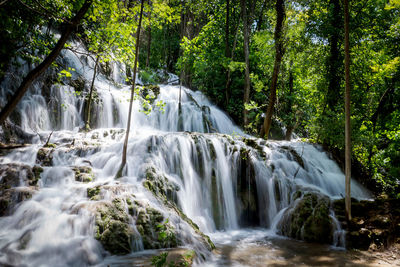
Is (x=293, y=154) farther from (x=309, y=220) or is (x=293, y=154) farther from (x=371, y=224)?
(x=371, y=224)

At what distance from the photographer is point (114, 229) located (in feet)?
14.1

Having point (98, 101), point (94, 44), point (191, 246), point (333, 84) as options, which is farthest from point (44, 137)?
point (333, 84)

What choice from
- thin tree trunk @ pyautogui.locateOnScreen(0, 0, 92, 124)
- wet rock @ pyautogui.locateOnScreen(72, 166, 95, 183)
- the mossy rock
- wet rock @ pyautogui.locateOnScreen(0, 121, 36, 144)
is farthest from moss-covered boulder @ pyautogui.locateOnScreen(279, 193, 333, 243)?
wet rock @ pyautogui.locateOnScreen(0, 121, 36, 144)

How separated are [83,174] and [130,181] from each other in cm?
131

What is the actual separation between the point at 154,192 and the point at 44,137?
19.9 ft

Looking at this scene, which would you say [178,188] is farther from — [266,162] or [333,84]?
[333,84]

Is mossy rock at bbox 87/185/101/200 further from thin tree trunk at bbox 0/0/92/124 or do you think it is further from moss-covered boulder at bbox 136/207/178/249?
thin tree trunk at bbox 0/0/92/124

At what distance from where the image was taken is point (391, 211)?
6332mm

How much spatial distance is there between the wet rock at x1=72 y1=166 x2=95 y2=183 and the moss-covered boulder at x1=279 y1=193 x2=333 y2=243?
230 inches

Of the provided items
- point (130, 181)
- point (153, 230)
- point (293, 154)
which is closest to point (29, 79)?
point (130, 181)

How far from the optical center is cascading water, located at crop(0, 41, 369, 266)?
4125mm

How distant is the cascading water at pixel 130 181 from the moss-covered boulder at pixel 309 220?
0.75ft

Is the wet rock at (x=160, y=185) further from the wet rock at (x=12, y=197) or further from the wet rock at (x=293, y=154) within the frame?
the wet rock at (x=293, y=154)

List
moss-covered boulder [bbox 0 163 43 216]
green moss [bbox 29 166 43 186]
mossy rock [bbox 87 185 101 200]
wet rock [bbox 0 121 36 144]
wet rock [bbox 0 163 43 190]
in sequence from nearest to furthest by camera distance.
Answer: moss-covered boulder [bbox 0 163 43 216]
mossy rock [bbox 87 185 101 200]
wet rock [bbox 0 163 43 190]
green moss [bbox 29 166 43 186]
wet rock [bbox 0 121 36 144]
